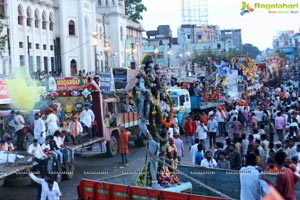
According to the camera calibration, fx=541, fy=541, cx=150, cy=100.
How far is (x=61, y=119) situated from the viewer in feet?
62.2

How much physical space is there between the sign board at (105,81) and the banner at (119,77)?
4.64m

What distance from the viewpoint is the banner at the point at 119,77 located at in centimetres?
2523

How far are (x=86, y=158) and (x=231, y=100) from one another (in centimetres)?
1470

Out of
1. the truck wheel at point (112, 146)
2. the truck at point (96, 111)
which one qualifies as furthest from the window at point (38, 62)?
the truck wheel at point (112, 146)

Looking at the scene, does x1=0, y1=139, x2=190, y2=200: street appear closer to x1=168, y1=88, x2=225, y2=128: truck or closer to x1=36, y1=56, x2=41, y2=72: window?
x1=168, y1=88, x2=225, y2=128: truck

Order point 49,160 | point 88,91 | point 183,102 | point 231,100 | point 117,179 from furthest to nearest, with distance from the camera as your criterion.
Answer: point 231,100, point 183,102, point 88,91, point 49,160, point 117,179

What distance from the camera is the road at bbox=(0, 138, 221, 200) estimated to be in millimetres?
14750

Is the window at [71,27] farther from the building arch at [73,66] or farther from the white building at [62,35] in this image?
the building arch at [73,66]

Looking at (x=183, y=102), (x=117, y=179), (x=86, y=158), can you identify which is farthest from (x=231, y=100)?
(x=117, y=179)

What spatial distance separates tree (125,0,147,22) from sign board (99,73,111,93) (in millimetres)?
61449

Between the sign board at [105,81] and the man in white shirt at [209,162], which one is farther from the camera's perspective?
the sign board at [105,81]

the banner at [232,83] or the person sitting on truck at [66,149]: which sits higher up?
the banner at [232,83]

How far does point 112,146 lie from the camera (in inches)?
806

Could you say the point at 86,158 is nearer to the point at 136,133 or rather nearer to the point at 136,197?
the point at 136,133
